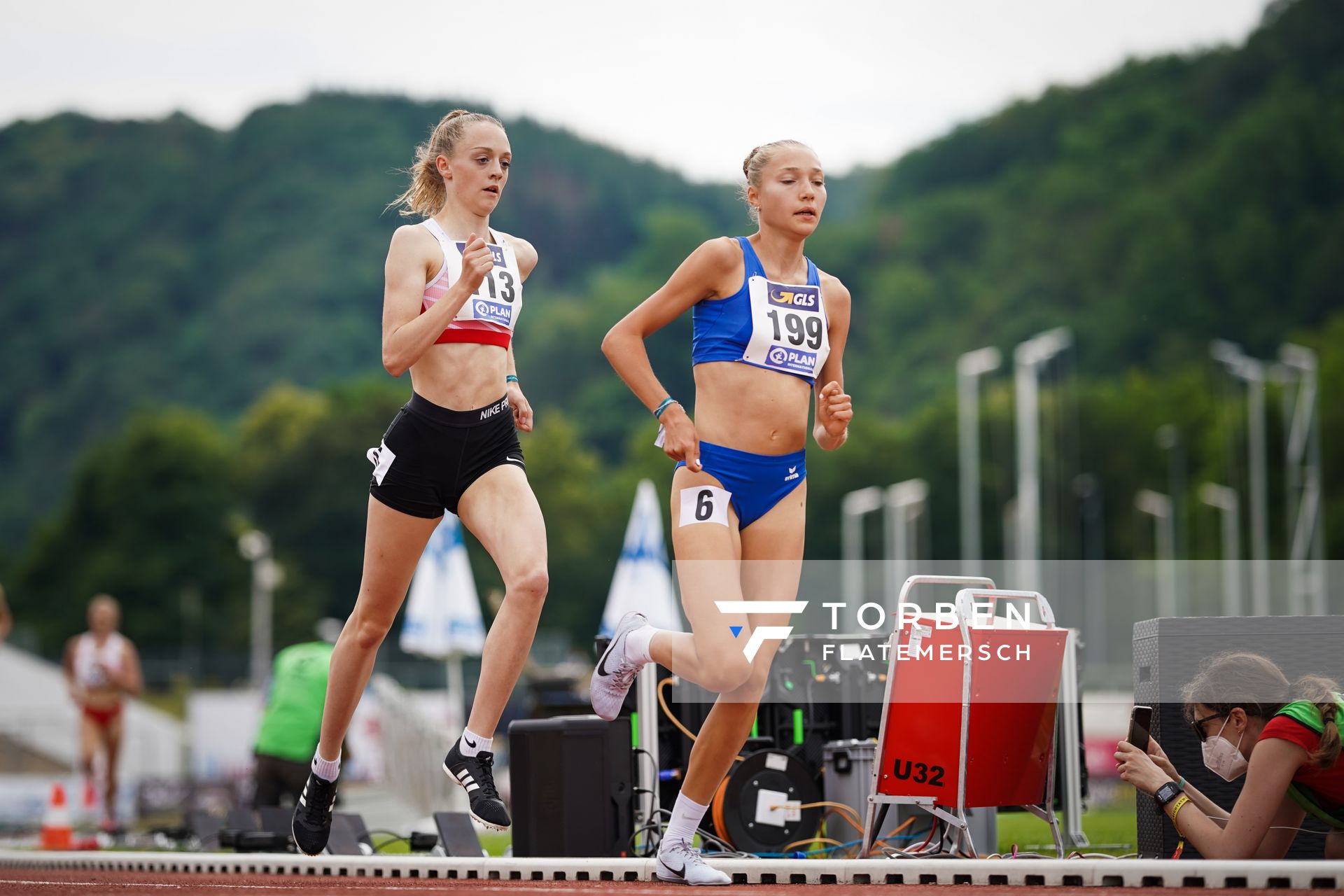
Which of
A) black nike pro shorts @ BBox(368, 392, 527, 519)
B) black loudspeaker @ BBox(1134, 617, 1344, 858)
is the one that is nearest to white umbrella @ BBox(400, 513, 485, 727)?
black nike pro shorts @ BBox(368, 392, 527, 519)

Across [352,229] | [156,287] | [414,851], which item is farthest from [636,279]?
[414,851]

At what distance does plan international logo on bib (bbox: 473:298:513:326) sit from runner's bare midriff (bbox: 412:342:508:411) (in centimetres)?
12

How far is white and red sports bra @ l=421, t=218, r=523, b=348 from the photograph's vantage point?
7.53 m

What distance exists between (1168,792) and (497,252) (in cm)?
359

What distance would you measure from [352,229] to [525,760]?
137076 millimetres

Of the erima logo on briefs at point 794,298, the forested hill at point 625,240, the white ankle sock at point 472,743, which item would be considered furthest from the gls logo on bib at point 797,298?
the forested hill at point 625,240

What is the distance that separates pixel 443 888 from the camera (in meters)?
7.13

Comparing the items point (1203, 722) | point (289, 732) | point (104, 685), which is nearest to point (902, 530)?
point (104, 685)

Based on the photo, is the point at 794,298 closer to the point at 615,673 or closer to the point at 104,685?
the point at 615,673

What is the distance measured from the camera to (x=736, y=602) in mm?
7004

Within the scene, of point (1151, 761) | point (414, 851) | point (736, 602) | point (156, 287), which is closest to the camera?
point (736, 602)

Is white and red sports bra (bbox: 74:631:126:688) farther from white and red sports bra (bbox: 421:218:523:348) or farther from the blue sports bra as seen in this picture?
the blue sports bra

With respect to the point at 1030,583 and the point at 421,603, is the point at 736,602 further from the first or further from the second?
the point at 1030,583

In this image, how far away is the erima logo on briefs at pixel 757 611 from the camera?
22.8 feet
